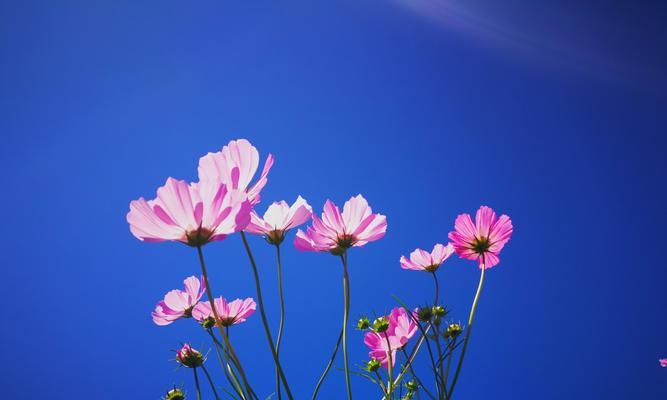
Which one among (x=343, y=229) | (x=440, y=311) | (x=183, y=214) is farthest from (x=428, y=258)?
(x=183, y=214)

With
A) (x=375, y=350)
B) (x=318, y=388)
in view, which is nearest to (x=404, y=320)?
(x=375, y=350)

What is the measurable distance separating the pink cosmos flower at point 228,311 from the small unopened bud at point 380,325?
24 cm

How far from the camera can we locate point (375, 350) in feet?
2.60

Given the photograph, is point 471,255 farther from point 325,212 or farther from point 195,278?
point 195,278

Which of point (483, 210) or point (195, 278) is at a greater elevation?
point (483, 210)

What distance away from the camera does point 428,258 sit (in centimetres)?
86

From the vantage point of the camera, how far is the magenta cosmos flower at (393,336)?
0.74 meters

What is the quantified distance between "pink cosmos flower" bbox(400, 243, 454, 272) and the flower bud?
46 centimetres

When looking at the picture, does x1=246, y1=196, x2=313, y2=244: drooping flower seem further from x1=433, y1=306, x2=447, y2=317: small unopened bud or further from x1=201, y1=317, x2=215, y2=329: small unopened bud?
x1=433, y1=306, x2=447, y2=317: small unopened bud

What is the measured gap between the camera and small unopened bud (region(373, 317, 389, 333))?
2.47 ft

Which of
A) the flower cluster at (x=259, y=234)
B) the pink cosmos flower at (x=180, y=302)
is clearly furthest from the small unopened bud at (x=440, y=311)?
the pink cosmos flower at (x=180, y=302)

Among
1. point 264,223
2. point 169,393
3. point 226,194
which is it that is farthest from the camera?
point 169,393

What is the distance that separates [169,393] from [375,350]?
1.43 ft

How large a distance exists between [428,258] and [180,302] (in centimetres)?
52
